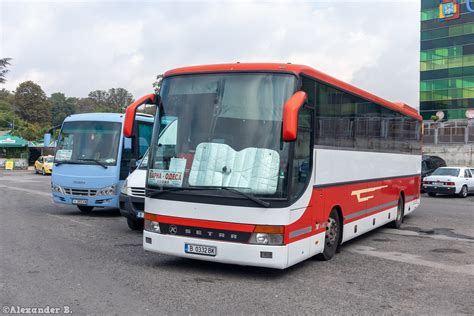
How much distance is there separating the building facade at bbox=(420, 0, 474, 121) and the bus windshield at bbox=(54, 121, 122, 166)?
6362 cm

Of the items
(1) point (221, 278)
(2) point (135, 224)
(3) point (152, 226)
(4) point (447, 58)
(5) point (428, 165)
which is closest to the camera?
(1) point (221, 278)

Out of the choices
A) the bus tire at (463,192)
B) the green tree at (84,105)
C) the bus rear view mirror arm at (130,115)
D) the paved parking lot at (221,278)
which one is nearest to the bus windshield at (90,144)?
the paved parking lot at (221,278)

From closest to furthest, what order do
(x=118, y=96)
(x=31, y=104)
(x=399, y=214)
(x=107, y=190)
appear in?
1. (x=399, y=214)
2. (x=107, y=190)
3. (x=31, y=104)
4. (x=118, y=96)

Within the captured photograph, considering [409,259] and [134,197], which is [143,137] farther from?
[409,259]

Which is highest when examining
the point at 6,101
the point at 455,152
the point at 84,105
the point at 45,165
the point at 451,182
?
the point at 84,105

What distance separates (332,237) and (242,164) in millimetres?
2828

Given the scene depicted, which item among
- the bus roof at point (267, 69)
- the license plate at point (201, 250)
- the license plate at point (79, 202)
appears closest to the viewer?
the license plate at point (201, 250)

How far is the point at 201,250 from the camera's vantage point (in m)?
7.46

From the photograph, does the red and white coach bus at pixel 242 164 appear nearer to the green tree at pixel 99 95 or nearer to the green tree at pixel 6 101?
the green tree at pixel 6 101

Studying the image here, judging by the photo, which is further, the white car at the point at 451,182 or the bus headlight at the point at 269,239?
the white car at the point at 451,182

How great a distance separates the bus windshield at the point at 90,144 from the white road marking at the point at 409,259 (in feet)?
23.9

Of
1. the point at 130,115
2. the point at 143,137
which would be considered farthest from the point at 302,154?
the point at 143,137

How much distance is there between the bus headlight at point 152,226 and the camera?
7879 mm

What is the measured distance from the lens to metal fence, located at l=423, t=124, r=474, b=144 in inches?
1650
